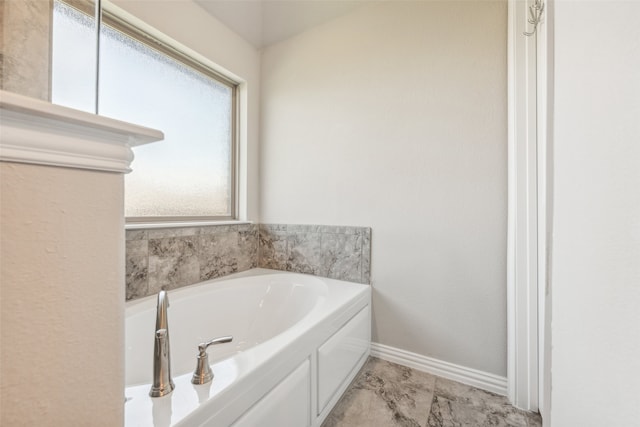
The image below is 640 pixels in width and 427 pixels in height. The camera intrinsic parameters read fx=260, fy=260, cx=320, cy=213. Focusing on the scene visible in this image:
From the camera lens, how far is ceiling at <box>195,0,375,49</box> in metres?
1.90

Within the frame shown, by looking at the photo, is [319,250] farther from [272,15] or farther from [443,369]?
[272,15]

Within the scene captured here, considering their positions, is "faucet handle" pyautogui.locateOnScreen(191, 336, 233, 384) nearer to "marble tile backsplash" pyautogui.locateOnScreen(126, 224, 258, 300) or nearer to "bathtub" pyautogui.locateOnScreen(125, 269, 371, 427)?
"bathtub" pyautogui.locateOnScreen(125, 269, 371, 427)

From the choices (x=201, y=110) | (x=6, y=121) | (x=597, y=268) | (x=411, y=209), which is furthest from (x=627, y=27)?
(x=201, y=110)

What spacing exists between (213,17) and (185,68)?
16.7 inches

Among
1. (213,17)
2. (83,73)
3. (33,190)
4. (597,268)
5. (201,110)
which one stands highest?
(213,17)

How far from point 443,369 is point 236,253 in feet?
5.38

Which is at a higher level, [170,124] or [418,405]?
[170,124]

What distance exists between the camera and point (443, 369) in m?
1.58

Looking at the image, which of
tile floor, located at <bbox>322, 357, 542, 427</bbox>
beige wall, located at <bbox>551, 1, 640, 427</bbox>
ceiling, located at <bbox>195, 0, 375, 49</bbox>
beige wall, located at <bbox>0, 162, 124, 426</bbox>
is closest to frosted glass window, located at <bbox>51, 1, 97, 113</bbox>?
beige wall, located at <bbox>0, 162, 124, 426</bbox>

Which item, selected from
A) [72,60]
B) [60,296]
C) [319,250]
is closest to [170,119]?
[319,250]

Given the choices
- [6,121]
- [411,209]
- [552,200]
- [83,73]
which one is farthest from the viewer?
[411,209]

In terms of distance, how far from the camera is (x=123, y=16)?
1457 millimetres

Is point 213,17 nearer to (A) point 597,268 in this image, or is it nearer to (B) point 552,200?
(B) point 552,200

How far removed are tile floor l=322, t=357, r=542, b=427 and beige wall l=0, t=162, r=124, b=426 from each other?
3.89 ft
